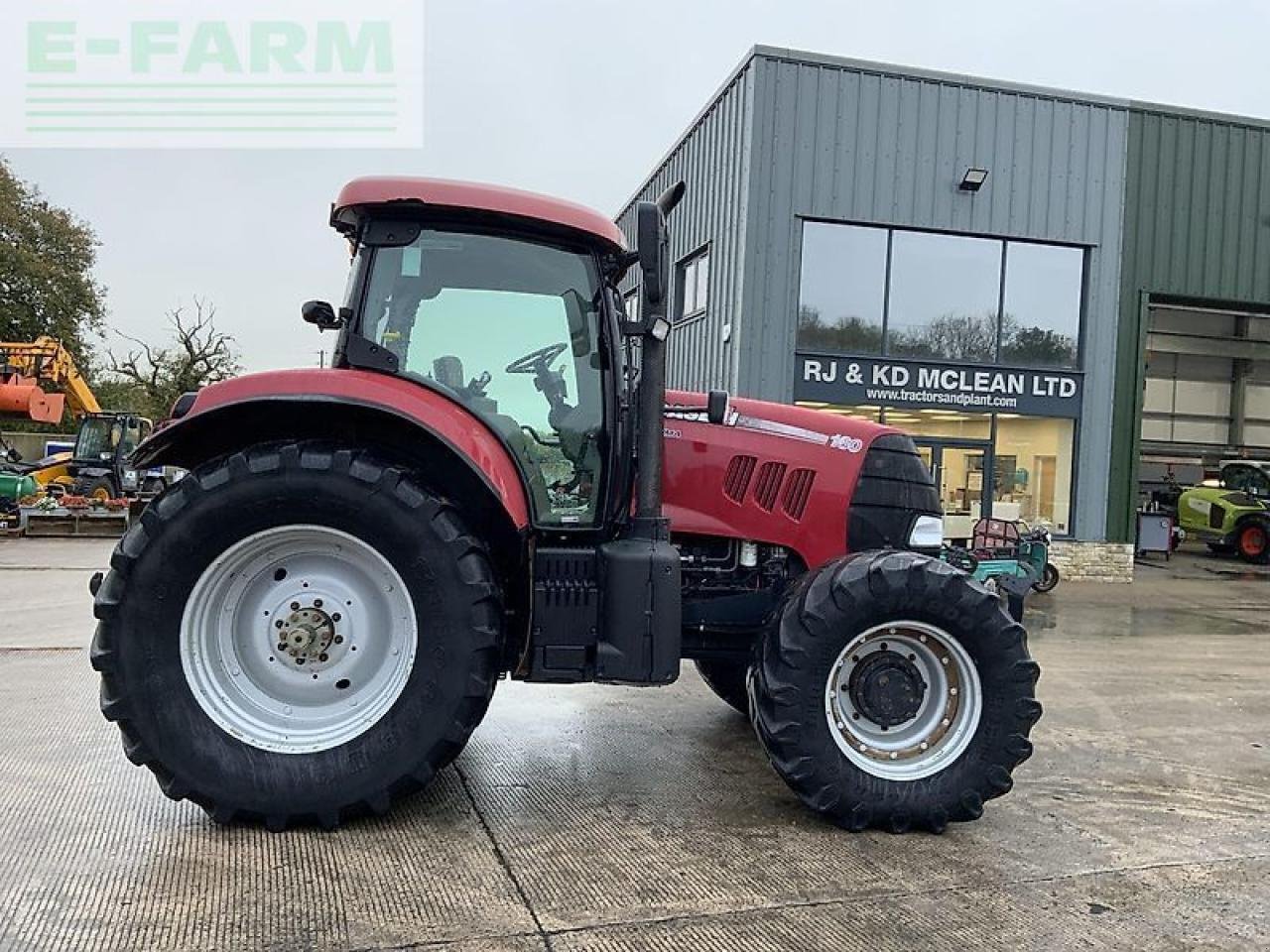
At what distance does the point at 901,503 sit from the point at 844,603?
34.6 inches

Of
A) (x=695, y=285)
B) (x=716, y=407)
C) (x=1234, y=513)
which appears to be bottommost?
(x=1234, y=513)

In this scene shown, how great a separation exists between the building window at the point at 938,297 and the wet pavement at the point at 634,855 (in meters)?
8.68

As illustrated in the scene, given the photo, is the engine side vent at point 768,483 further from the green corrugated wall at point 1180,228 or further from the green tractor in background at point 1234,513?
the green tractor in background at point 1234,513

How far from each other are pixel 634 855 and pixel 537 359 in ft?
6.19

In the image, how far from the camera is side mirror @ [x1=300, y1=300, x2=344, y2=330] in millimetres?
3729

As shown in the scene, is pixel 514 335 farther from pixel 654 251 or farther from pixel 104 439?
pixel 104 439

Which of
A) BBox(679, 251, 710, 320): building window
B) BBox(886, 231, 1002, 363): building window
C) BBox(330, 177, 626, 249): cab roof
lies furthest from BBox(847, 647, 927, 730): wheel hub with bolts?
BBox(679, 251, 710, 320): building window

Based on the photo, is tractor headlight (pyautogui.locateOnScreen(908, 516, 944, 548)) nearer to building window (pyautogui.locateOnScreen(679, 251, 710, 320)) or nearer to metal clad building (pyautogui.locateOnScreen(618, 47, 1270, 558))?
metal clad building (pyautogui.locateOnScreen(618, 47, 1270, 558))

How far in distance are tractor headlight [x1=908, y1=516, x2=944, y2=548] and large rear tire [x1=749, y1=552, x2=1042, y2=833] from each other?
53 cm

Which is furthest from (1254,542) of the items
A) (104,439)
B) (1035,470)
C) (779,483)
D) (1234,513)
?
(104,439)

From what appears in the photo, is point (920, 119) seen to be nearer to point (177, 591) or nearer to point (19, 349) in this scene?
point (177, 591)

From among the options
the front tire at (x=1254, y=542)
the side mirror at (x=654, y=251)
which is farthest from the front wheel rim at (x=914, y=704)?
the front tire at (x=1254, y=542)

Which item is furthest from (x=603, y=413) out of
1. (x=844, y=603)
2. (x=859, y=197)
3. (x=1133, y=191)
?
(x=1133, y=191)

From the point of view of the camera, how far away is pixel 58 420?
19891 mm
